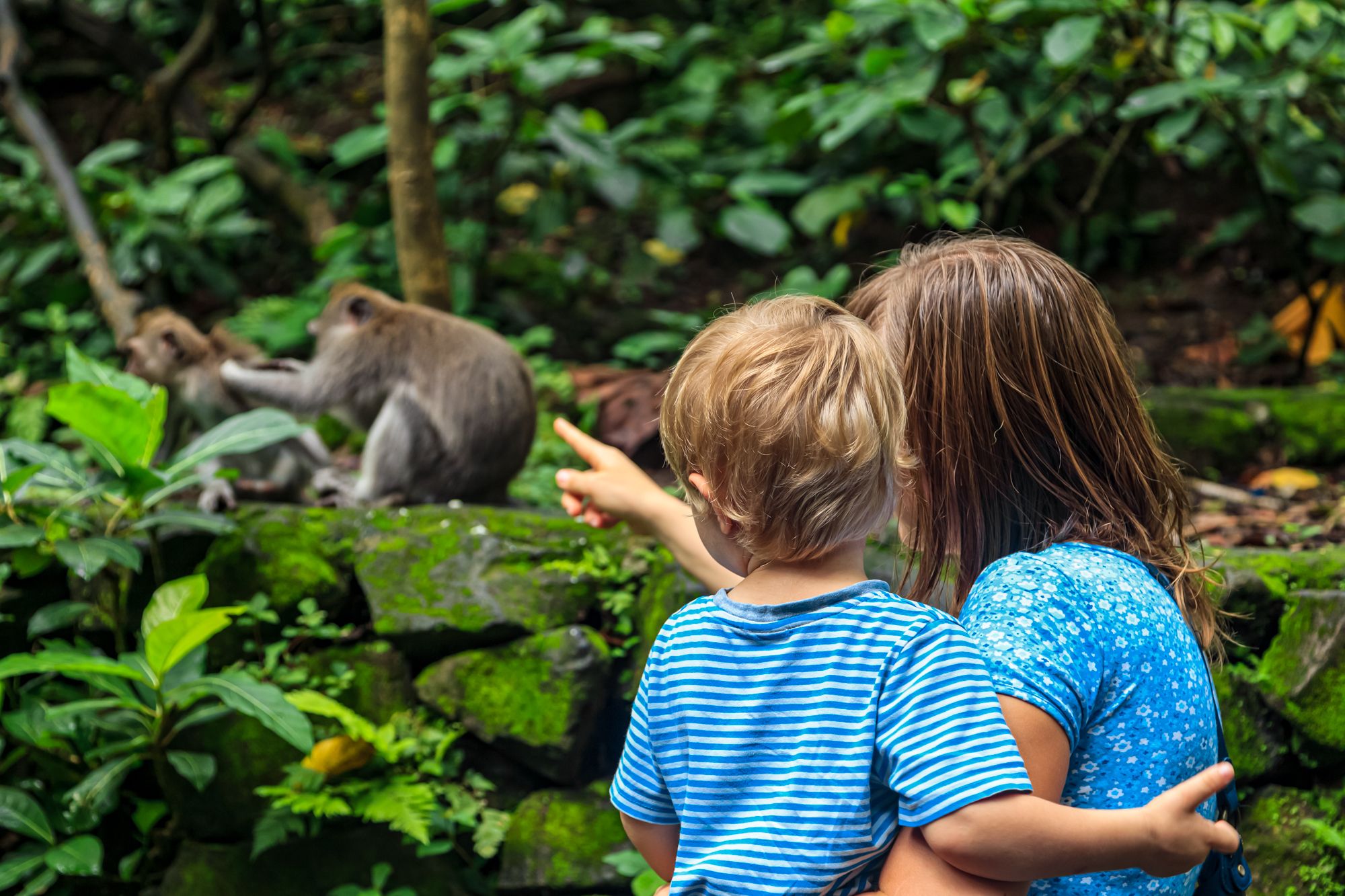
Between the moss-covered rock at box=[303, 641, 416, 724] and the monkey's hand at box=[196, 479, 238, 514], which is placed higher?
the monkey's hand at box=[196, 479, 238, 514]

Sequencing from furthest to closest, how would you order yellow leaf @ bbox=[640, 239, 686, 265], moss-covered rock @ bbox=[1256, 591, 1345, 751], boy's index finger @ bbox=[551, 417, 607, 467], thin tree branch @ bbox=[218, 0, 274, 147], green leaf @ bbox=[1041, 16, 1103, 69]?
yellow leaf @ bbox=[640, 239, 686, 265]
thin tree branch @ bbox=[218, 0, 274, 147]
green leaf @ bbox=[1041, 16, 1103, 69]
moss-covered rock @ bbox=[1256, 591, 1345, 751]
boy's index finger @ bbox=[551, 417, 607, 467]

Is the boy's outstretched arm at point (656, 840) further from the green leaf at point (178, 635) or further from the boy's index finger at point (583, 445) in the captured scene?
the green leaf at point (178, 635)

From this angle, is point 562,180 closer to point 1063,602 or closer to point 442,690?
point 442,690

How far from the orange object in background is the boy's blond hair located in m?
5.25

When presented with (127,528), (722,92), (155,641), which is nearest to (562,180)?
(722,92)

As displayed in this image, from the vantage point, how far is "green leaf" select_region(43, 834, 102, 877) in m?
3.01

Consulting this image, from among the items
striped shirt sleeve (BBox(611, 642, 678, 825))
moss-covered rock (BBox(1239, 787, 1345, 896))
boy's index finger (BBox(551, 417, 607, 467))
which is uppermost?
striped shirt sleeve (BBox(611, 642, 678, 825))

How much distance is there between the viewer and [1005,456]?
1.64 meters

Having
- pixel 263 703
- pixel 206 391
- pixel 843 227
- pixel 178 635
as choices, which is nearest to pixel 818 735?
pixel 263 703

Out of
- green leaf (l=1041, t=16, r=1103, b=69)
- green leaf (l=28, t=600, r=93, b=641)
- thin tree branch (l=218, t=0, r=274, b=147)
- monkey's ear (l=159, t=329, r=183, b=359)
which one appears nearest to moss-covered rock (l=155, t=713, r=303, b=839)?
green leaf (l=28, t=600, r=93, b=641)

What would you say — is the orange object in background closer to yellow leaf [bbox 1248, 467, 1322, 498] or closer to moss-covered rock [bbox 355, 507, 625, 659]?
yellow leaf [bbox 1248, 467, 1322, 498]

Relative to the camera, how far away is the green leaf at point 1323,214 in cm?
528

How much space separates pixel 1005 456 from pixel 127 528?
2.82 m

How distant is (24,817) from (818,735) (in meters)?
2.79
